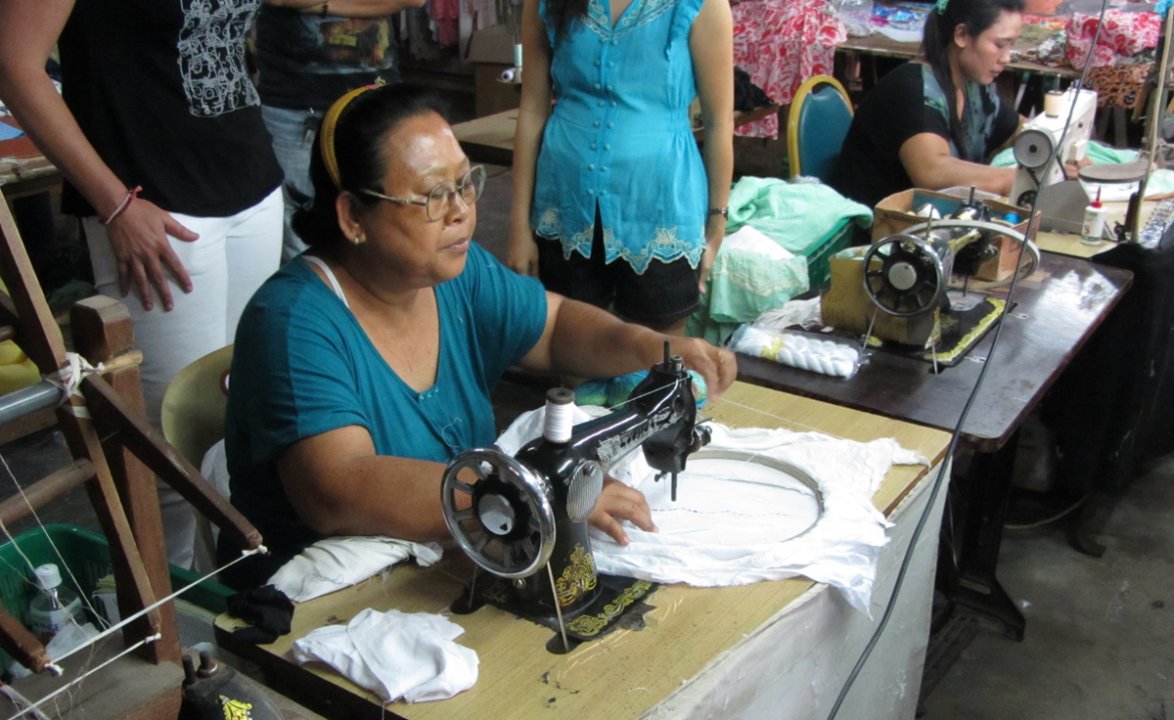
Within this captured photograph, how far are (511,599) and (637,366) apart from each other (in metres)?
0.59

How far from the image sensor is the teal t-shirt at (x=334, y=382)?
4.82 feet

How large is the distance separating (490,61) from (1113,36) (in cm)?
375

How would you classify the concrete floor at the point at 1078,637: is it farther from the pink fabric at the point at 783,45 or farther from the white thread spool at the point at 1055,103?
the pink fabric at the point at 783,45

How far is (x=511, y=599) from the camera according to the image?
135 centimetres

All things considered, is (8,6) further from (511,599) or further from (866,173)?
(866,173)

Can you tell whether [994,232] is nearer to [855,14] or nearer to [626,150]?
[626,150]

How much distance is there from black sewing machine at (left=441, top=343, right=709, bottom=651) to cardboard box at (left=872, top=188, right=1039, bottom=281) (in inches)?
51.2

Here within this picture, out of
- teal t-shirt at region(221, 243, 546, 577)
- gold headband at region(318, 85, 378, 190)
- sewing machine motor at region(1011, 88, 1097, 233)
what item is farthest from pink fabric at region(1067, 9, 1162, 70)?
gold headband at region(318, 85, 378, 190)

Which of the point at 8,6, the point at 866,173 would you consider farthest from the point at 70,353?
the point at 866,173

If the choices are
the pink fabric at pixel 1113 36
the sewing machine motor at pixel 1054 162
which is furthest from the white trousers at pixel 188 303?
the pink fabric at pixel 1113 36

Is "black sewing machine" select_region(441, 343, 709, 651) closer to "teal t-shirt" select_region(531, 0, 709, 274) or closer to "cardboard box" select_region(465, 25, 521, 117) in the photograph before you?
"teal t-shirt" select_region(531, 0, 709, 274)

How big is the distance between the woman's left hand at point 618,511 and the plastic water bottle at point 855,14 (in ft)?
17.8

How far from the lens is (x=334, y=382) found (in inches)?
58.8

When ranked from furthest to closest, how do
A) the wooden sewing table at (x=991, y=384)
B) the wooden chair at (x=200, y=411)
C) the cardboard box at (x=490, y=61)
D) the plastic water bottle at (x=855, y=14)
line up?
the cardboard box at (x=490, y=61) < the plastic water bottle at (x=855, y=14) < the wooden sewing table at (x=991, y=384) < the wooden chair at (x=200, y=411)
